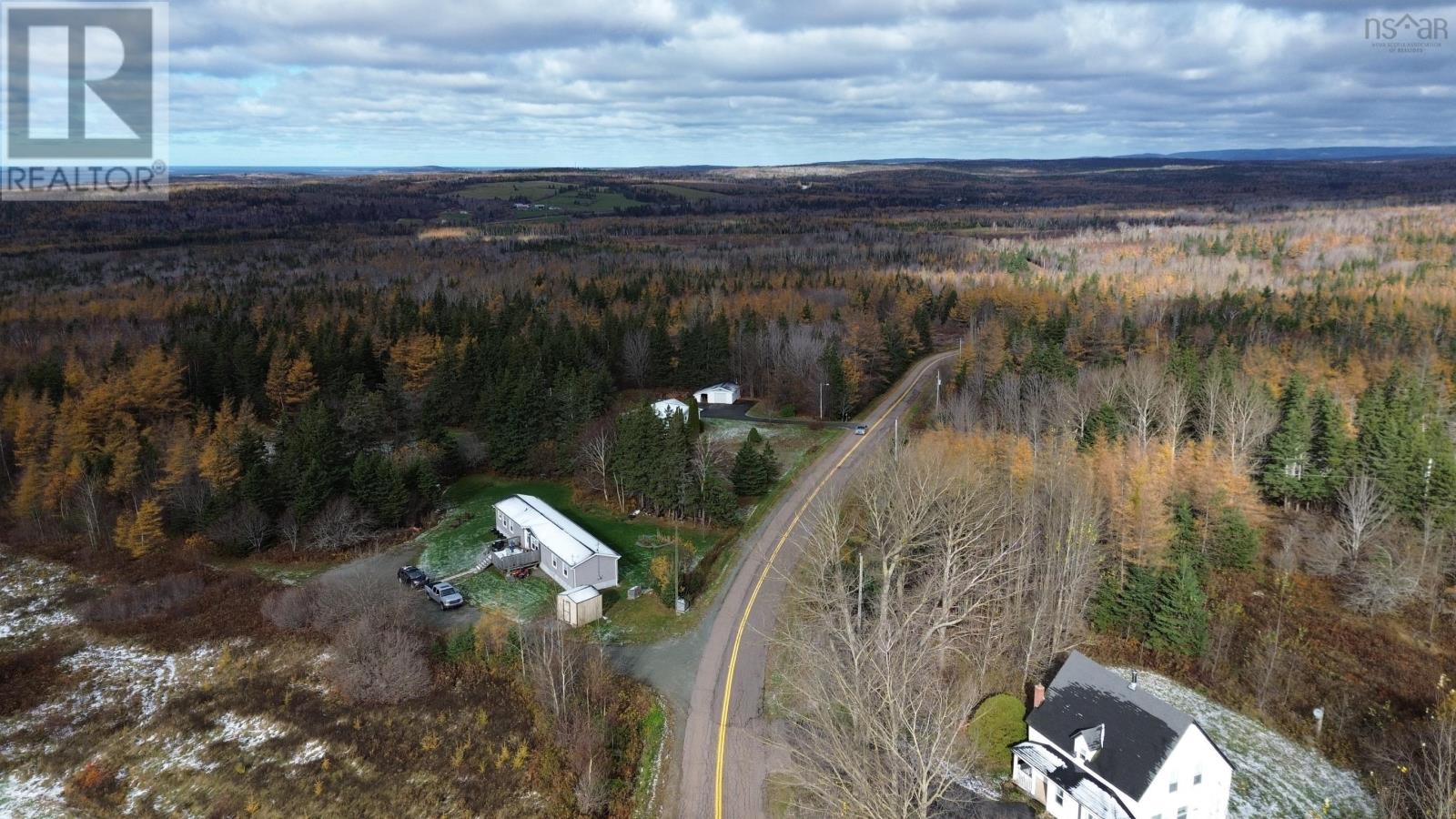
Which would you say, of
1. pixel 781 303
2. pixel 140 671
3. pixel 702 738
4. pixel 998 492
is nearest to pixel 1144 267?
pixel 781 303

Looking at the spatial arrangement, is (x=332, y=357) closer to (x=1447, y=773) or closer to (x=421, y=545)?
(x=421, y=545)

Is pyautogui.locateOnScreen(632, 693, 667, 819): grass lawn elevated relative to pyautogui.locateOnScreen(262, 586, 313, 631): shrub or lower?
lower

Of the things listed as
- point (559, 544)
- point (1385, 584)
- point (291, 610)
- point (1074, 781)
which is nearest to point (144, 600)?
point (291, 610)

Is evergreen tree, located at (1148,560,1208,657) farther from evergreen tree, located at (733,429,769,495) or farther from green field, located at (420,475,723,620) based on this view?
evergreen tree, located at (733,429,769,495)

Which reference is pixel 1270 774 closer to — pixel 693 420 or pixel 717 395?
pixel 693 420

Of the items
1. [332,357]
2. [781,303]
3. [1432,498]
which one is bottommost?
[1432,498]

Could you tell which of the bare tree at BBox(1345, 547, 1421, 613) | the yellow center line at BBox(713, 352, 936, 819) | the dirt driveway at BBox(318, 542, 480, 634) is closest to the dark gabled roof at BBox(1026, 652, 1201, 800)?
the yellow center line at BBox(713, 352, 936, 819)
